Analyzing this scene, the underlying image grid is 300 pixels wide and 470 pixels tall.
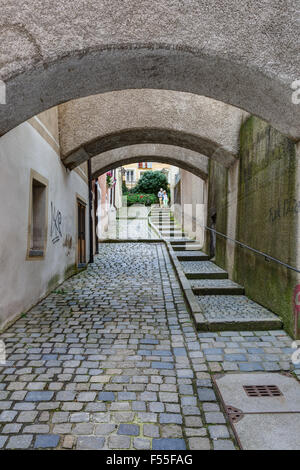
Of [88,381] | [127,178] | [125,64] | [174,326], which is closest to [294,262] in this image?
[174,326]

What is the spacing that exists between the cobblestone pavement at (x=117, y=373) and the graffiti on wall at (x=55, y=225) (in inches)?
62.6

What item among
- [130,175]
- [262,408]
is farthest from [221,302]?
[130,175]

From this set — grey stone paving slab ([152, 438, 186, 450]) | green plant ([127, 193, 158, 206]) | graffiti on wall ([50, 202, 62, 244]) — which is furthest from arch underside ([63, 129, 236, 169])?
green plant ([127, 193, 158, 206])

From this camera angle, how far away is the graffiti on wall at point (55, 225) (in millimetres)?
7200

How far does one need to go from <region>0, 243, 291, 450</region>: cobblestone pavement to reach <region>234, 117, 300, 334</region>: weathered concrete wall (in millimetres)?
841

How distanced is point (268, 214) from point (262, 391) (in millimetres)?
3063

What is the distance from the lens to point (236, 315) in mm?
5160

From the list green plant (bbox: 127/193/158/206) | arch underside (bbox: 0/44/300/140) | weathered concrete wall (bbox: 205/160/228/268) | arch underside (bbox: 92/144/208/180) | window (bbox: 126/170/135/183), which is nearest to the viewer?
arch underside (bbox: 0/44/300/140)

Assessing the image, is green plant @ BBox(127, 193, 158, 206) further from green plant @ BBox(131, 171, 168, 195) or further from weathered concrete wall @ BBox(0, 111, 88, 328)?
weathered concrete wall @ BBox(0, 111, 88, 328)

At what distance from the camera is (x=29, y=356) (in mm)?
3891

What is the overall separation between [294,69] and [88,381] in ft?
12.3

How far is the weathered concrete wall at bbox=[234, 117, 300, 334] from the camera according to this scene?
14.6 feet

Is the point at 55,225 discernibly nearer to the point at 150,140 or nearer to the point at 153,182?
the point at 150,140
